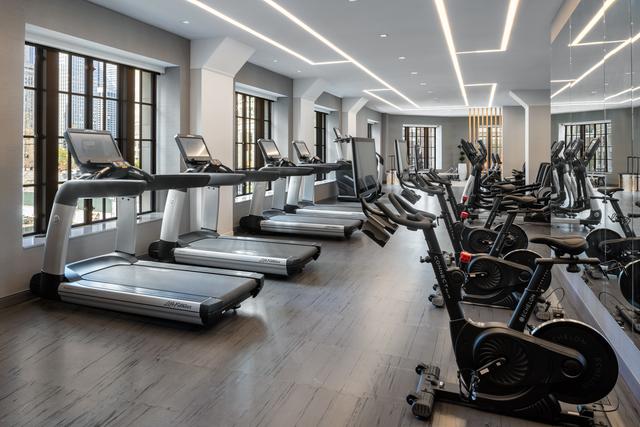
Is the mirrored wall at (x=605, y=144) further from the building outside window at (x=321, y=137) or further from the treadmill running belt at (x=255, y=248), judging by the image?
the building outside window at (x=321, y=137)

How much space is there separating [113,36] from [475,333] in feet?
16.3

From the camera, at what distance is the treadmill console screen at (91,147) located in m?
3.93

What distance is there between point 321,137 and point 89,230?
29.1ft

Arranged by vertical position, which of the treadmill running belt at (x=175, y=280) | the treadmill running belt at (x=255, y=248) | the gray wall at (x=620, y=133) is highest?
the gray wall at (x=620, y=133)

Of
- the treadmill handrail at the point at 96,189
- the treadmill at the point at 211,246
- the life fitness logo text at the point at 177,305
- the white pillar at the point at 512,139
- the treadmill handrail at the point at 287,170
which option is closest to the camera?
the life fitness logo text at the point at 177,305

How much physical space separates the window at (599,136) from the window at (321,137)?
884cm

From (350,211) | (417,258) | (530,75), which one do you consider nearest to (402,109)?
(530,75)

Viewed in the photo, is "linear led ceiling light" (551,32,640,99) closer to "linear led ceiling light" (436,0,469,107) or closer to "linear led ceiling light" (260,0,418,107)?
"linear led ceiling light" (436,0,469,107)

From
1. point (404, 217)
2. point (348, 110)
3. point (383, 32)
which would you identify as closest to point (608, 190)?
point (404, 217)

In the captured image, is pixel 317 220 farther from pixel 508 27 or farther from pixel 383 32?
pixel 508 27

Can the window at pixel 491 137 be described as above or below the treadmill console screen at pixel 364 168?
above

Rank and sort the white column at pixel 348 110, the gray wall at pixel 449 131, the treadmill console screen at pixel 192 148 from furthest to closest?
the gray wall at pixel 449 131 < the white column at pixel 348 110 < the treadmill console screen at pixel 192 148

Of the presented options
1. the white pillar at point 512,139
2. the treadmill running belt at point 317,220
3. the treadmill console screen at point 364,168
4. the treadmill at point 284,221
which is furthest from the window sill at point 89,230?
the white pillar at point 512,139

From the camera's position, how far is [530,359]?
84.4 inches
